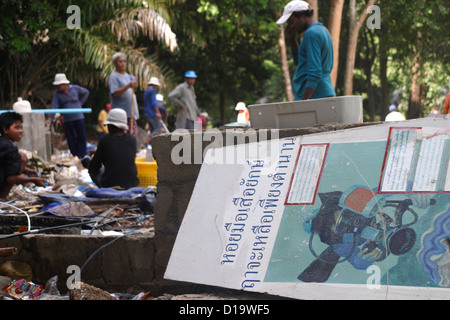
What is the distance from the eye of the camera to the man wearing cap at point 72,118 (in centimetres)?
1062

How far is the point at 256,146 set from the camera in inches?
149

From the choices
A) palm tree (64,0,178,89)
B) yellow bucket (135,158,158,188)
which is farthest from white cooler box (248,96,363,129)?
palm tree (64,0,178,89)

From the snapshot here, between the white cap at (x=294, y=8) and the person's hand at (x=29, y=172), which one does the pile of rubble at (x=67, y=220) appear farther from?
the white cap at (x=294, y=8)

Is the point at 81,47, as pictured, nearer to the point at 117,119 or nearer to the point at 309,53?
the point at 117,119

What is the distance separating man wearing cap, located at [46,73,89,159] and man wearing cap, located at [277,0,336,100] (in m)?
5.69

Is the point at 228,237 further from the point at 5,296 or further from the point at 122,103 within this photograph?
the point at 122,103

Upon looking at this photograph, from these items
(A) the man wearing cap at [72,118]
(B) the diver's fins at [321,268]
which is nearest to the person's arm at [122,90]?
(A) the man wearing cap at [72,118]

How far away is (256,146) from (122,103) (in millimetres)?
6798

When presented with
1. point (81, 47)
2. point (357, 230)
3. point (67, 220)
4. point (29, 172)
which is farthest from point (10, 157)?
point (81, 47)

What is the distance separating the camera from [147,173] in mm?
7473

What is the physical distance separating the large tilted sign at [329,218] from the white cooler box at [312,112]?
0.39 meters

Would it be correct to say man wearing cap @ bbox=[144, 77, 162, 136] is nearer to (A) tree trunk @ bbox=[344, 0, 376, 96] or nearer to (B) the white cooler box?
→ (A) tree trunk @ bbox=[344, 0, 376, 96]

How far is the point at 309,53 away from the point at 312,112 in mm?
1689

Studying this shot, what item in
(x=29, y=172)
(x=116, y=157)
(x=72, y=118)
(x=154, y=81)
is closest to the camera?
(x=116, y=157)
